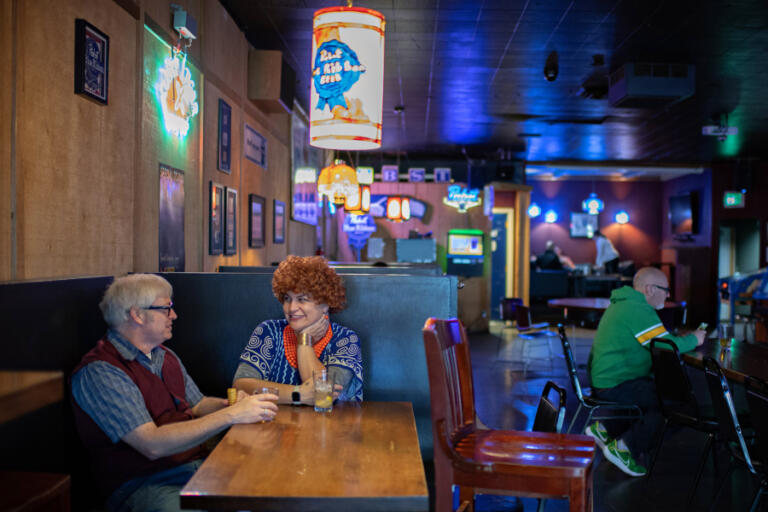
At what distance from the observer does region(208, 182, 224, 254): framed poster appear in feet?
15.8

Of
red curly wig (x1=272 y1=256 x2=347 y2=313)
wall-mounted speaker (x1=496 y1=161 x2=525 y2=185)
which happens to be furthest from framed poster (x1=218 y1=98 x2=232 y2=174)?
wall-mounted speaker (x1=496 y1=161 x2=525 y2=185)

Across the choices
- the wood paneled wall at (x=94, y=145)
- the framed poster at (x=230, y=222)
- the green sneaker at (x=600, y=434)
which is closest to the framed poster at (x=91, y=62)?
the wood paneled wall at (x=94, y=145)

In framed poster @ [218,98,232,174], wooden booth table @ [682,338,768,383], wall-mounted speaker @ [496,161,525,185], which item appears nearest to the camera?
wooden booth table @ [682,338,768,383]

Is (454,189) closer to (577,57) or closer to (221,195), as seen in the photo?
(577,57)

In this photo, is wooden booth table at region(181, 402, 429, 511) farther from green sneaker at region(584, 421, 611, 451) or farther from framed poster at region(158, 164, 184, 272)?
green sneaker at region(584, 421, 611, 451)

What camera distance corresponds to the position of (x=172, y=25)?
13.3 ft

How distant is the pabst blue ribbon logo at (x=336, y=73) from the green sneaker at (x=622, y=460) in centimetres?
315

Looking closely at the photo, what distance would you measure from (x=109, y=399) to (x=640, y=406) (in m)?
3.65

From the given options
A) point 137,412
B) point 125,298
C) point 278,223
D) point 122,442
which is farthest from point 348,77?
point 278,223

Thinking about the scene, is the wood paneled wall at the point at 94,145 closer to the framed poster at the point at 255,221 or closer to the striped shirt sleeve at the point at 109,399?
the striped shirt sleeve at the point at 109,399

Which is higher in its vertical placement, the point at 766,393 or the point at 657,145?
the point at 657,145

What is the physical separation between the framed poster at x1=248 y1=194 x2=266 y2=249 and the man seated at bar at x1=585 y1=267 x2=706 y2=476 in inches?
126

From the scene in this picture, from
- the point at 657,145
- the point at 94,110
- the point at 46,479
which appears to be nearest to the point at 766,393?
the point at 46,479

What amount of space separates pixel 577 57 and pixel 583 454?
5.17 meters
